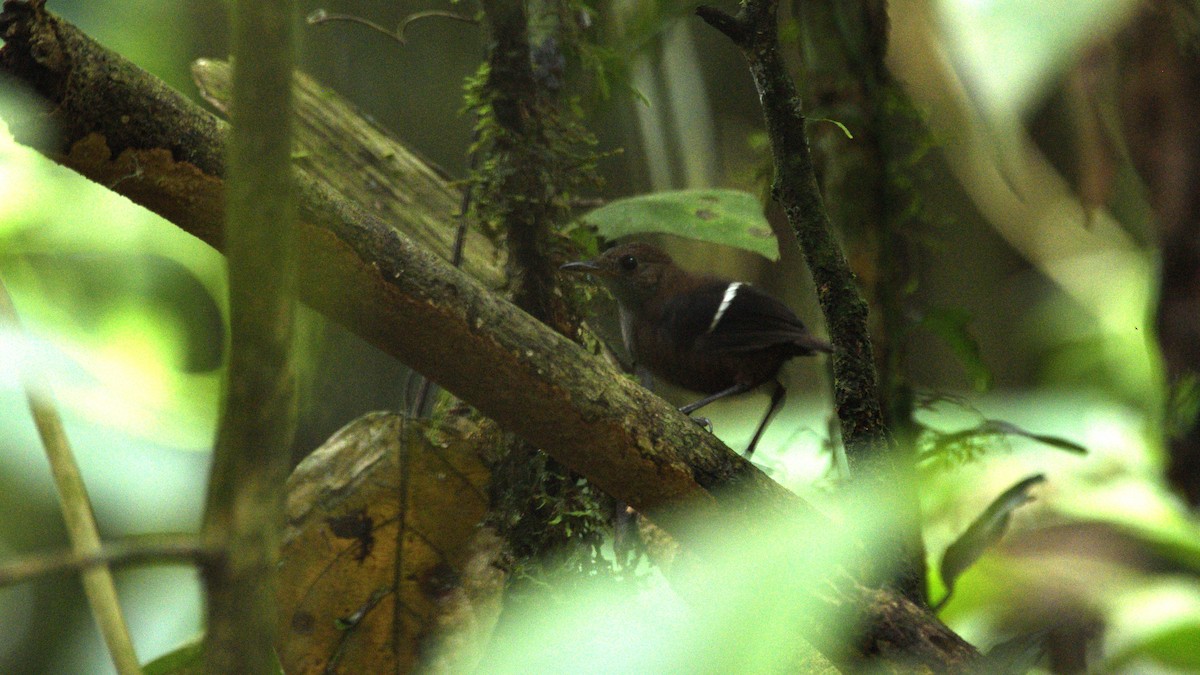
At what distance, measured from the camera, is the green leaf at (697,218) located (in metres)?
1.46

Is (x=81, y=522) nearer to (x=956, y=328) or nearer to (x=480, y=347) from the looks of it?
(x=480, y=347)

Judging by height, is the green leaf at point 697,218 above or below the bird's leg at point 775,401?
above

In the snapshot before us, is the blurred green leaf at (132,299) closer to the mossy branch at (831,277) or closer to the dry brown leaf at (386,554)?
the dry brown leaf at (386,554)

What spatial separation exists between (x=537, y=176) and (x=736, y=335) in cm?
43

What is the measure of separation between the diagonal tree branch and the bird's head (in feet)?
2.08

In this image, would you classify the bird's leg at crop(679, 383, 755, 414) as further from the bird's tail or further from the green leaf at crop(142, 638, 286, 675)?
the green leaf at crop(142, 638, 286, 675)

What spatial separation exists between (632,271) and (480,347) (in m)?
0.78

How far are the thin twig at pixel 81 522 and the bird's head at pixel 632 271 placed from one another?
0.87 m

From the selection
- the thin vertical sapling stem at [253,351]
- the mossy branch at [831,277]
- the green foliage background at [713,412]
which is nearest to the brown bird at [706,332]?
the green foliage background at [713,412]

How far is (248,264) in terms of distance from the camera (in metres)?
0.48

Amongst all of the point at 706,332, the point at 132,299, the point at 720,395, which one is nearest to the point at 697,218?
the point at 706,332

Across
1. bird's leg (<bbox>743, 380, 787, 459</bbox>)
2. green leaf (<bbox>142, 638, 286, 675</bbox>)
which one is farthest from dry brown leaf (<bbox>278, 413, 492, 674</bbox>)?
bird's leg (<bbox>743, 380, 787, 459</bbox>)

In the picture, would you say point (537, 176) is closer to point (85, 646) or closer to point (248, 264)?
point (248, 264)

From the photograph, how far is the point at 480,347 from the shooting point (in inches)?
39.3
